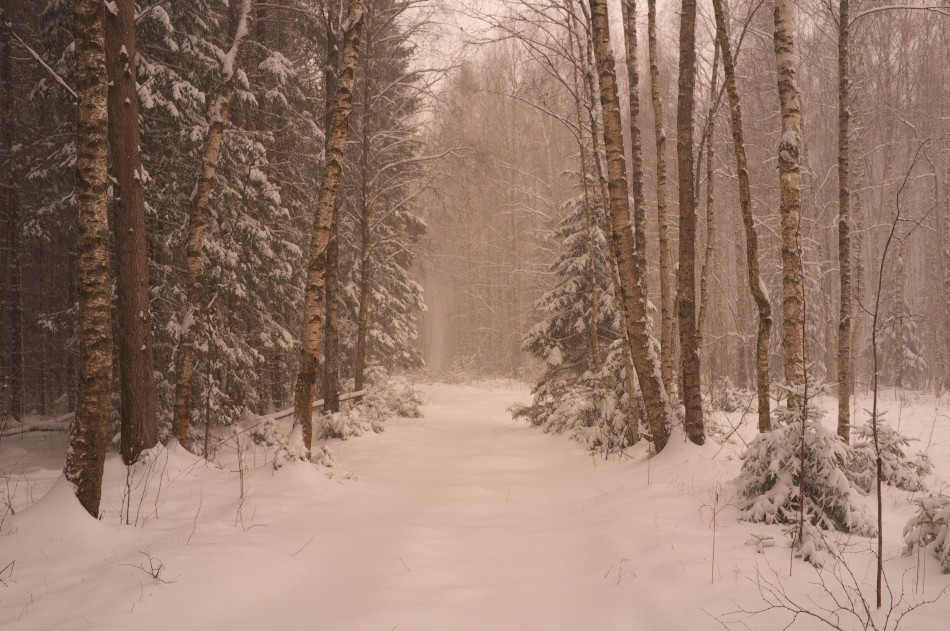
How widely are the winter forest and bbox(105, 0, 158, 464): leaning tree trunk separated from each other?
0.05 metres

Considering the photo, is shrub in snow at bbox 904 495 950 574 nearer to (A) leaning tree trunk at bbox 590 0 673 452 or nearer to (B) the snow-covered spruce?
(A) leaning tree trunk at bbox 590 0 673 452

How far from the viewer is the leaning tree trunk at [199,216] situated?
26.3 ft

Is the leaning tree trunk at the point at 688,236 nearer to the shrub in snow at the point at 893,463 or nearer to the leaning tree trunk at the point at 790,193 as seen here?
the leaning tree trunk at the point at 790,193

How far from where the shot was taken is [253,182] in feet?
34.8

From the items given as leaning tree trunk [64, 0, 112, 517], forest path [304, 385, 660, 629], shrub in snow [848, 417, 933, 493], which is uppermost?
leaning tree trunk [64, 0, 112, 517]

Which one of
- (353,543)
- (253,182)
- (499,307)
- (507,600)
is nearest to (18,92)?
(253,182)

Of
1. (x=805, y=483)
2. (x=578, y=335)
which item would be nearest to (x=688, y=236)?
(x=805, y=483)

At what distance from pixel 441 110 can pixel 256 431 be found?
9.21 m

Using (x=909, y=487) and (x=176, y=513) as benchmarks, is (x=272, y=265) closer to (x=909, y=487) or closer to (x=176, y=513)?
(x=176, y=513)

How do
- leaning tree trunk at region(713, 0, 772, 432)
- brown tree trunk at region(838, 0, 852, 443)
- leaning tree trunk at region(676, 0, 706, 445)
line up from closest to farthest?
leaning tree trunk at region(713, 0, 772, 432)
leaning tree trunk at region(676, 0, 706, 445)
brown tree trunk at region(838, 0, 852, 443)

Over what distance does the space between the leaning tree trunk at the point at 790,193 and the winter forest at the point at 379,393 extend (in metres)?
0.03

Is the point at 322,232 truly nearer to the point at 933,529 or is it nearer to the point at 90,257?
the point at 90,257

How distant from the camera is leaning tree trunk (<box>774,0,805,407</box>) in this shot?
19.7 feet

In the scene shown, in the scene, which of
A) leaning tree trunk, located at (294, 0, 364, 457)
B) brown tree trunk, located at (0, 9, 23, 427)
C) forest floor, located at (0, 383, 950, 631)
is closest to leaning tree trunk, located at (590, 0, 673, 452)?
forest floor, located at (0, 383, 950, 631)
